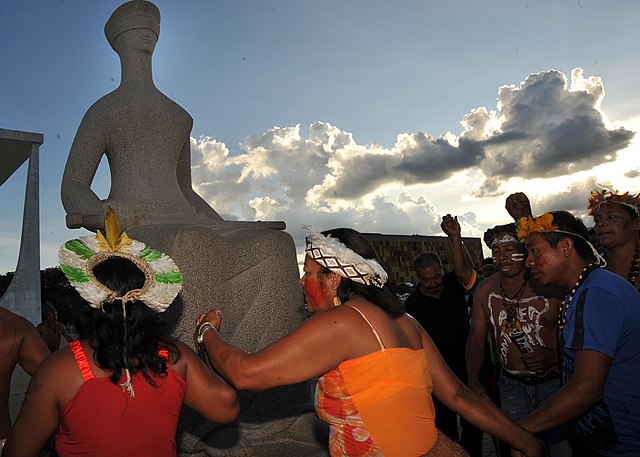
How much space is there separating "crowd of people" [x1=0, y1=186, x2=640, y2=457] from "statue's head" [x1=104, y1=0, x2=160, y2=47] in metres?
3.65

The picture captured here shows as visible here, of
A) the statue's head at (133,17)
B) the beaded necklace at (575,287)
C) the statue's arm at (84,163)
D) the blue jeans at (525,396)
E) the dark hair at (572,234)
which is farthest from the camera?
the statue's head at (133,17)

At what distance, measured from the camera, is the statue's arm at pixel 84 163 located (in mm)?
4867

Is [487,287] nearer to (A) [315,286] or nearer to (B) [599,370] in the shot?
(B) [599,370]

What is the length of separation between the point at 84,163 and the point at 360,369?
155 inches

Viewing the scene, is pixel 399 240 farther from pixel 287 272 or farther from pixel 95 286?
pixel 95 286

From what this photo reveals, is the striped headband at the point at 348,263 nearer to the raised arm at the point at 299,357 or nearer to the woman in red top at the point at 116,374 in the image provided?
the raised arm at the point at 299,357

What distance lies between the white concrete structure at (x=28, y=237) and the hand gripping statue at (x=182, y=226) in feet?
40.4

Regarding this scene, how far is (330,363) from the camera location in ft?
6.45

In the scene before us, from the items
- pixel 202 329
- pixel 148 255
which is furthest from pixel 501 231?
pixel 148 255

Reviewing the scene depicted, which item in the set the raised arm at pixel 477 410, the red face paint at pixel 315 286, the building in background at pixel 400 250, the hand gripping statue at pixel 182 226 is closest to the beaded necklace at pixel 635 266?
the raised arm at pixel 477 410

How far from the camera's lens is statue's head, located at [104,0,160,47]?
5422 mm

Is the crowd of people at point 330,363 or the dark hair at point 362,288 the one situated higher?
the dark hair at point 362,288

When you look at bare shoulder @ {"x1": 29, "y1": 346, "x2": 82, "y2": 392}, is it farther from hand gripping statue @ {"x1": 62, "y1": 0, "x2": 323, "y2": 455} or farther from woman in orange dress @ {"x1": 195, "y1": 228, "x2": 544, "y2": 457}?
hand gripping statue @ {"x1": 62, "y1": 0, "x2": 323, "y2": 455}

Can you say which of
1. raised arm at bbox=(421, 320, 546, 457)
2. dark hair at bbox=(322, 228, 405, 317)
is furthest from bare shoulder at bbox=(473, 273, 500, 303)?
dark hair at bbox=(322, 228, 405, 317)
